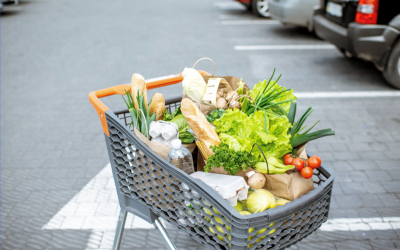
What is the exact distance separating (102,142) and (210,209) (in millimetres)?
2921

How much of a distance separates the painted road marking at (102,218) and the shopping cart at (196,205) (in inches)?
43.3

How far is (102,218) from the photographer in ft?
9.61

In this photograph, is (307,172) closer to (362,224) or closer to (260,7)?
(362,224)

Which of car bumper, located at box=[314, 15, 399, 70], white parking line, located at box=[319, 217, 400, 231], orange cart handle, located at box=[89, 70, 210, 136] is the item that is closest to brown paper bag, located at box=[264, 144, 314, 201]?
orange cart handle, located at box=[89, 70, 210, 136]

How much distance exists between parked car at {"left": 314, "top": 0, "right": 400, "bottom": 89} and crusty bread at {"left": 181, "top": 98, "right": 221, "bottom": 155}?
4243mm

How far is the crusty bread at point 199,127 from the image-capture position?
5.25 ft

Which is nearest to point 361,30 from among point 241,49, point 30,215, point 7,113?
point 241,49

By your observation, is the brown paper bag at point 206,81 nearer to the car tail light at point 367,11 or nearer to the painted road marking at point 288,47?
the car tail light at point 367,11

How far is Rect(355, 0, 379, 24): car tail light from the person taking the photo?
4.82 metres

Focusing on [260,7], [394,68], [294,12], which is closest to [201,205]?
[394,68]

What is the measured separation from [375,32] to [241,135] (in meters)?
4.21

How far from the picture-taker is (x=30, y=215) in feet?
9.78

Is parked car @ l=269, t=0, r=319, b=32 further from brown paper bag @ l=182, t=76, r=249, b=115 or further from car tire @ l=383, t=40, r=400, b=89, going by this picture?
brown paper bag @ l=182, t=76, r=249, b=115

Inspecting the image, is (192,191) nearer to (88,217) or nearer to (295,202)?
(295,202)
